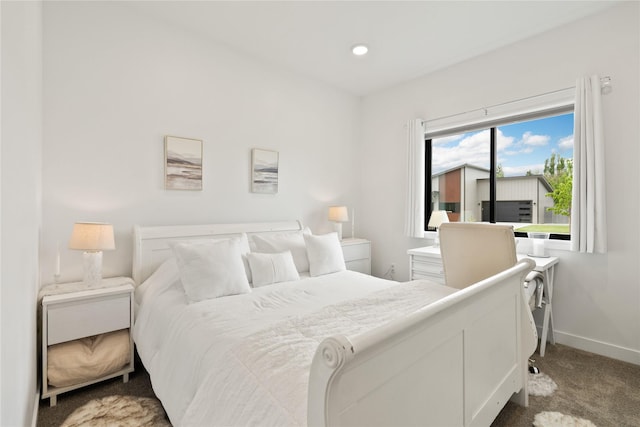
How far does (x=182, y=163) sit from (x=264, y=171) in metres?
0.86

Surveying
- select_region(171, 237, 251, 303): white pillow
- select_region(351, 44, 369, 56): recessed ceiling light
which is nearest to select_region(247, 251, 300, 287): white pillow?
select_region(171, 237, 251, 303): white pillow

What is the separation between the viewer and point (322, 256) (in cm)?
294

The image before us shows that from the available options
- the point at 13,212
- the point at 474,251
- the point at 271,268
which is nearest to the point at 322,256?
the point at 271,268

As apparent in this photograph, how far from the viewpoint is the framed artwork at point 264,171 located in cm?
332

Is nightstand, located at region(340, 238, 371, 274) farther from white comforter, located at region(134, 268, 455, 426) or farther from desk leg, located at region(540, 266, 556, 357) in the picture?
desk leg, located at region(540, 266, 556, 357)

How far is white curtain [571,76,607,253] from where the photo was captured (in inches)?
98.4

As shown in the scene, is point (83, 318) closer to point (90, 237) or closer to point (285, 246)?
point (90, 237)

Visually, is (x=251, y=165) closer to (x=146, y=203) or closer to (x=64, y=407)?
(x=146, y=203)

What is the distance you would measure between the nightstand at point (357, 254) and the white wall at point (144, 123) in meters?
0.69

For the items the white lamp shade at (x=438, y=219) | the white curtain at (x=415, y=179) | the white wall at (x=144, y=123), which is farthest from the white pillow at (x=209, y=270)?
the white curtain at (x=415, y=179)

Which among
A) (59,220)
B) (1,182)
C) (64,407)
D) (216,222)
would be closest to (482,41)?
(216,222)

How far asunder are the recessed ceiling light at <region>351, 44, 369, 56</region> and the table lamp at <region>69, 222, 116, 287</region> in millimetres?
2731

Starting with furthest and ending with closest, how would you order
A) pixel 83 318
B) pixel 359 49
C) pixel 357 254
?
pixel 357 254
pixel 359 49
pixel 83 318

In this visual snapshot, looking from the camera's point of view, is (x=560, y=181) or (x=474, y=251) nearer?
(x=474, y=251)
